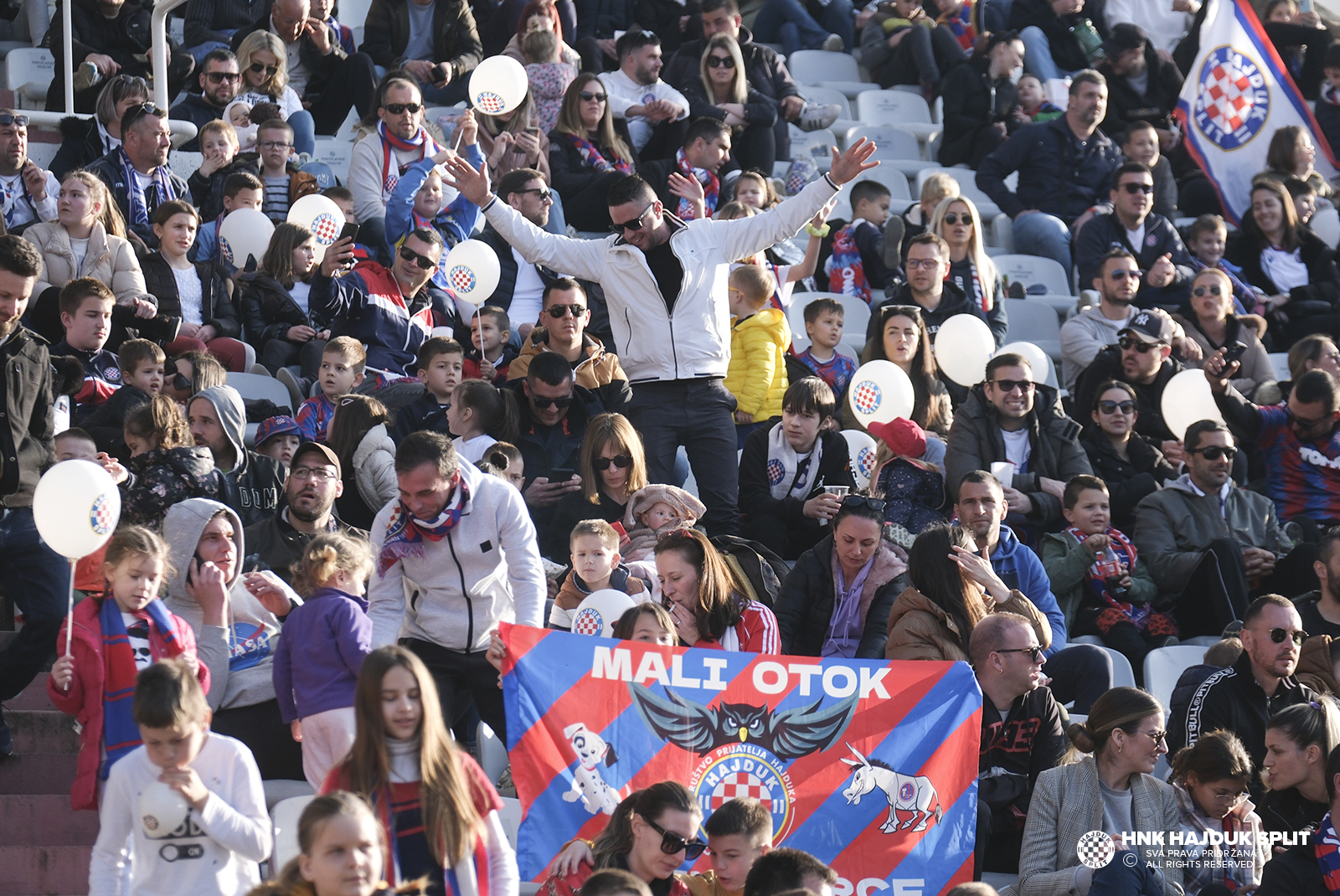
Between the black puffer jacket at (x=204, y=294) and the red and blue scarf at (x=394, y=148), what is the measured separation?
1505mm

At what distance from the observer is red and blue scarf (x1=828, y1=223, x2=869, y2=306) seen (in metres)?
11.0

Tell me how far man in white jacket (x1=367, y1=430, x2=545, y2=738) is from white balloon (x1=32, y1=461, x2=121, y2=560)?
85 cm

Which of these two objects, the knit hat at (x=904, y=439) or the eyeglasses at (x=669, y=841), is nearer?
the eyeglasses at (x=669, y=841)

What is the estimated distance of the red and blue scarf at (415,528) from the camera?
228 inches

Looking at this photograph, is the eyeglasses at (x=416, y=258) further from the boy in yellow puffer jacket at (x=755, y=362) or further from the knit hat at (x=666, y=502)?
the knit hat at (x=666, y=502)

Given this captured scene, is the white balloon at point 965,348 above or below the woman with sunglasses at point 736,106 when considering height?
below

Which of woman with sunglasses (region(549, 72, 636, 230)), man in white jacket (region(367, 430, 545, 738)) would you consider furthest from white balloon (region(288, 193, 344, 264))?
man in white jacket (region(367, 430, 545, 738))

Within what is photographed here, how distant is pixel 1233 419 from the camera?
360 inches

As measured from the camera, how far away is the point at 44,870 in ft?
18.6

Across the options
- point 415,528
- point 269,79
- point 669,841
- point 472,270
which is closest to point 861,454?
point 472,270

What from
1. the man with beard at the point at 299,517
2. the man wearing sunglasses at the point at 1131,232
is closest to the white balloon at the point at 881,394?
the man with beard at the point at 299,517

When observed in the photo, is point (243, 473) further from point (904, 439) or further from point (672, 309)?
point (904, 439)

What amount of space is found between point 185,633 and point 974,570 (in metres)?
2.80

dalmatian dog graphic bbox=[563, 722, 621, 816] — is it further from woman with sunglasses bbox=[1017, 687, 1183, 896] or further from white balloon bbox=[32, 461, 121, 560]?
white balloon bbox=[32, 461, 121, 560]
